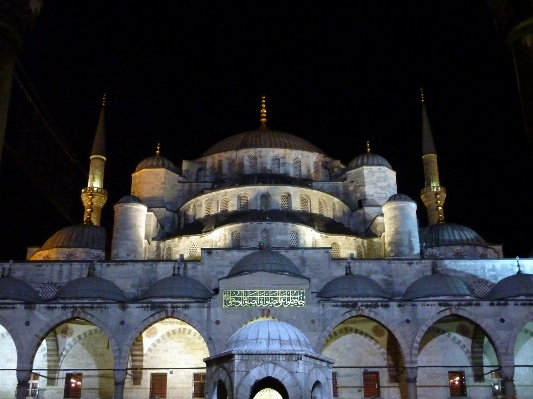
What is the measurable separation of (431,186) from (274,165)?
6.89 metres

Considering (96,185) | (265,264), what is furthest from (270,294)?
(96,185)

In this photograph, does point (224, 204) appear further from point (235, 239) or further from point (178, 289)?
point (178, 289)

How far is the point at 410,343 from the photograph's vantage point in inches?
730

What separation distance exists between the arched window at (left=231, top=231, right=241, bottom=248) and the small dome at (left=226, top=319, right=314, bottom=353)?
44.1 feet

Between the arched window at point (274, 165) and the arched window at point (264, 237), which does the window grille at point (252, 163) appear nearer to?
the arched window at point (274, 165)

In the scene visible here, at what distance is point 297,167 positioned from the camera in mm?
29062

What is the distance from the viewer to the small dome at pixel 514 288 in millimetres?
19125

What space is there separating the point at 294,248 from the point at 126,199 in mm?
6697

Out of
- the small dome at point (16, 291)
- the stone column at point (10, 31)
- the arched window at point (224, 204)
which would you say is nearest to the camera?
the stone column at point (10, 31)

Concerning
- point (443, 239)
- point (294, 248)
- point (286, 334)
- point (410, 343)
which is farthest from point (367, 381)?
point (286, 334)

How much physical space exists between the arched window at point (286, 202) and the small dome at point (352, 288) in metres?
5.59

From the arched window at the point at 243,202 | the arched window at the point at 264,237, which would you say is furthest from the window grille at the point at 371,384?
the arched window at the point at 243,202

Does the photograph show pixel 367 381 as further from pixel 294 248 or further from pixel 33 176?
pixel 33 176

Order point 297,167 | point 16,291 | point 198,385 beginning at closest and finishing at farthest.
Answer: point 16,291, point 198,385, point 297,167
